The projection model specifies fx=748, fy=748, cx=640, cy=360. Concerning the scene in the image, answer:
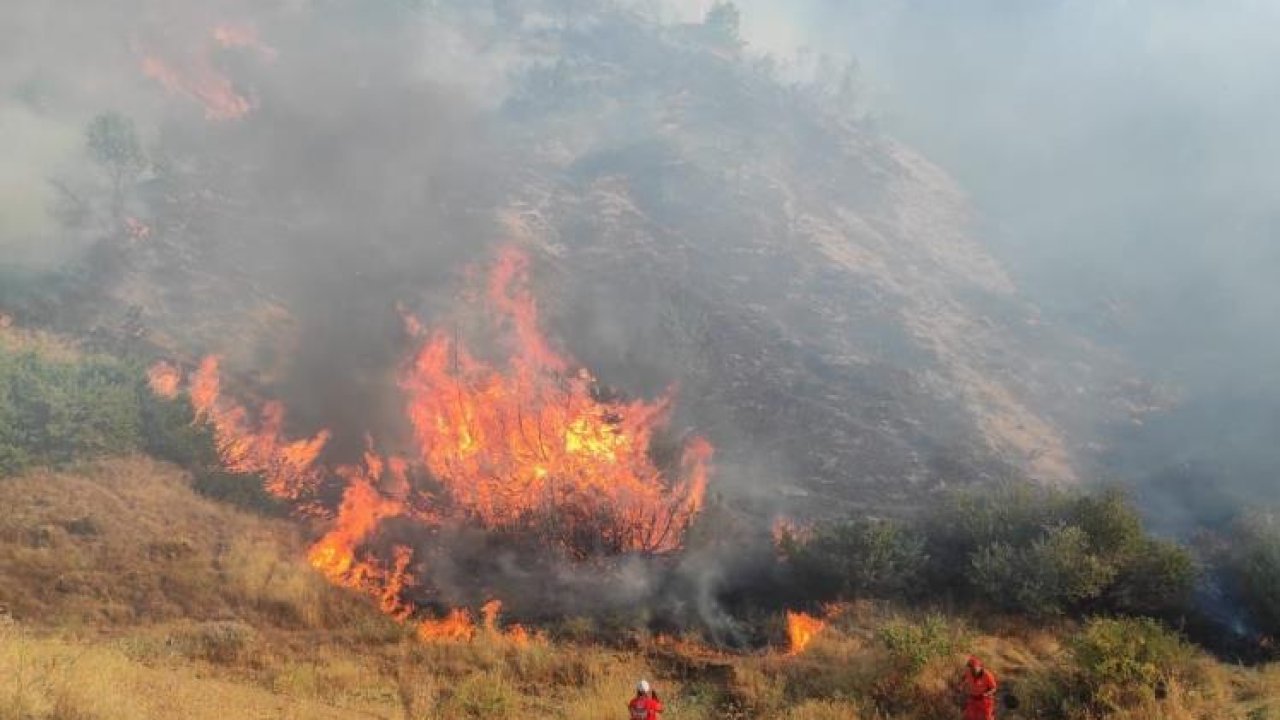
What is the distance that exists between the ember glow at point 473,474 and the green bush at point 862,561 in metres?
4.49

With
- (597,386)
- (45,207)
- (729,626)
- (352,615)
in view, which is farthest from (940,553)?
(45,207)

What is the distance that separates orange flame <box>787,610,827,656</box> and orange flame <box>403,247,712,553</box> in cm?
487

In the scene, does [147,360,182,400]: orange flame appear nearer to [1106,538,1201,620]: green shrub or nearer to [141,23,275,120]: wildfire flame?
[141,23,275,120]: wildfire flame

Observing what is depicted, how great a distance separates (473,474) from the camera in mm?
27359

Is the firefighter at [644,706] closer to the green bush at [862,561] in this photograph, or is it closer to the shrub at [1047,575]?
the green bush at [862,561]

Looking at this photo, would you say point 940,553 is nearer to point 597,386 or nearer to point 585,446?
point 585,446

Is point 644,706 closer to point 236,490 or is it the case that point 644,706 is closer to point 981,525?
point 981,525

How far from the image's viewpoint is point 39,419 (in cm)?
2378

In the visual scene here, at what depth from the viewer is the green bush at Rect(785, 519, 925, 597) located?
22969 millimetres

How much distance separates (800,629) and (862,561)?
2.97 m

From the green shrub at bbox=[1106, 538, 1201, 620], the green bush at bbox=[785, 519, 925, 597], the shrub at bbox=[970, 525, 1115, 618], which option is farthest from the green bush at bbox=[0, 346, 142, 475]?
the green shrub at bbox=[1106, 538, 1201, 620]

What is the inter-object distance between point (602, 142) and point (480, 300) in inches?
1070

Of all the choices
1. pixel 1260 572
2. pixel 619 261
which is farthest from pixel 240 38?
pixel 1260 572

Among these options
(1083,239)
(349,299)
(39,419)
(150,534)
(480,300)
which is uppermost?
(1083,239)
